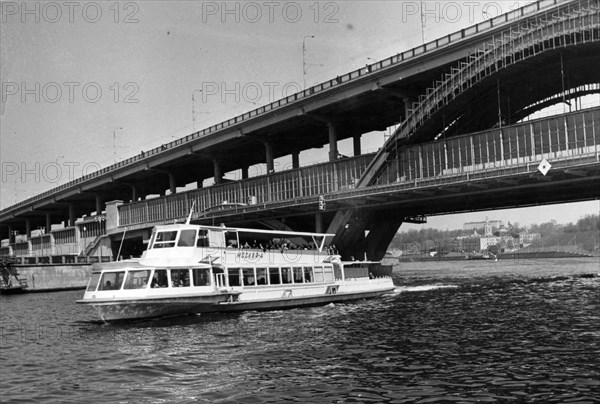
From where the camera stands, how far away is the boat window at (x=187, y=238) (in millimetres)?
37062

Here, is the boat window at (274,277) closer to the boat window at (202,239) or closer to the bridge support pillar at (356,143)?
the boat window at (202,239)

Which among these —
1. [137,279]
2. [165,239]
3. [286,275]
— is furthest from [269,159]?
[137,279]

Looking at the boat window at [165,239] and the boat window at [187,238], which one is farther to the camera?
the boat window at [165,239]

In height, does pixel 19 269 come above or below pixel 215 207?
below

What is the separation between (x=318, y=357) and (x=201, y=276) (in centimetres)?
1678

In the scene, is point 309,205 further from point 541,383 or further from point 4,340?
point 541,383

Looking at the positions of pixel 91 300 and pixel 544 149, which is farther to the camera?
pixel 544 149

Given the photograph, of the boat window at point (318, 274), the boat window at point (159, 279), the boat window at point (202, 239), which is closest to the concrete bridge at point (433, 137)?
the boat window at point (318, 274)

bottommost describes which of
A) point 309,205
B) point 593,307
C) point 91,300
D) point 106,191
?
point 593,307

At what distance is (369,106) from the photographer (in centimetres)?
6819

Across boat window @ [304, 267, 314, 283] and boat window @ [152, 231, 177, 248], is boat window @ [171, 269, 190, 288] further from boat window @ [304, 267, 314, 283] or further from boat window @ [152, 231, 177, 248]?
boat window @ [304, 267, 314, 283]

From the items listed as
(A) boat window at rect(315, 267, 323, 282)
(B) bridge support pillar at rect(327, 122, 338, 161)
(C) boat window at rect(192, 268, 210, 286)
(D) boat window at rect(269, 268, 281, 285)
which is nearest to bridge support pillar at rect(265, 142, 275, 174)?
(B) bridge support pillar at rect(327, 122, 338, 161)

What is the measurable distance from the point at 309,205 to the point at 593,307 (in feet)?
120

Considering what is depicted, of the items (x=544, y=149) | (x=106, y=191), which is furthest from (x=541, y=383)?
(x=106, y=191)
